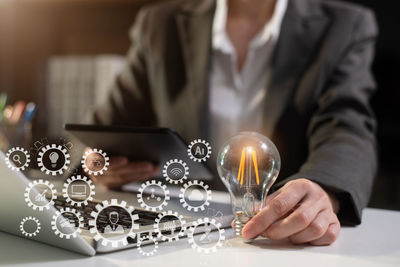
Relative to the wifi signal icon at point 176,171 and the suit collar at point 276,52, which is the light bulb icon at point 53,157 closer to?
the wifi signal icon at point 176,171

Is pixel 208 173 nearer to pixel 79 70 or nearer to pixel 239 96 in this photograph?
pixel 239 96

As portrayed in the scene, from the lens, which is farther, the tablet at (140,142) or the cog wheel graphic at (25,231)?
the tablet at (140,142)

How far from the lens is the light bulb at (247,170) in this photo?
0.43 metres

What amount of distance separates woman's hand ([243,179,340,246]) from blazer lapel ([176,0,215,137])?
A: 17.8 inches

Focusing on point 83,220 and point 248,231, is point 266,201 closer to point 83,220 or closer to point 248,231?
point 248,231

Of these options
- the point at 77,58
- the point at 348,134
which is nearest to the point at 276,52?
the point at 348,134

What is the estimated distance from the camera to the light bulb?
1.42 ft

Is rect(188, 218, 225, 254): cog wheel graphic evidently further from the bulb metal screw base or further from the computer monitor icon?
the computer monitor icon

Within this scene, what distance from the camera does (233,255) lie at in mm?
404

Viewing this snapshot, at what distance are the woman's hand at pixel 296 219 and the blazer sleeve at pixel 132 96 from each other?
0.58m

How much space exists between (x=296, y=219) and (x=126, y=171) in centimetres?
30

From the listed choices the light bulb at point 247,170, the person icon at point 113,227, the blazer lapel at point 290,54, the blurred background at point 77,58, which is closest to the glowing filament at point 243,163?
the light bulb at point 247,170

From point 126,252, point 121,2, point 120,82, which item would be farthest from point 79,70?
point 126,252

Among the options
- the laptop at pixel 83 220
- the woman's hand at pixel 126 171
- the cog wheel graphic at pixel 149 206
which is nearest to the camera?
the laptop at pixel 83 220
